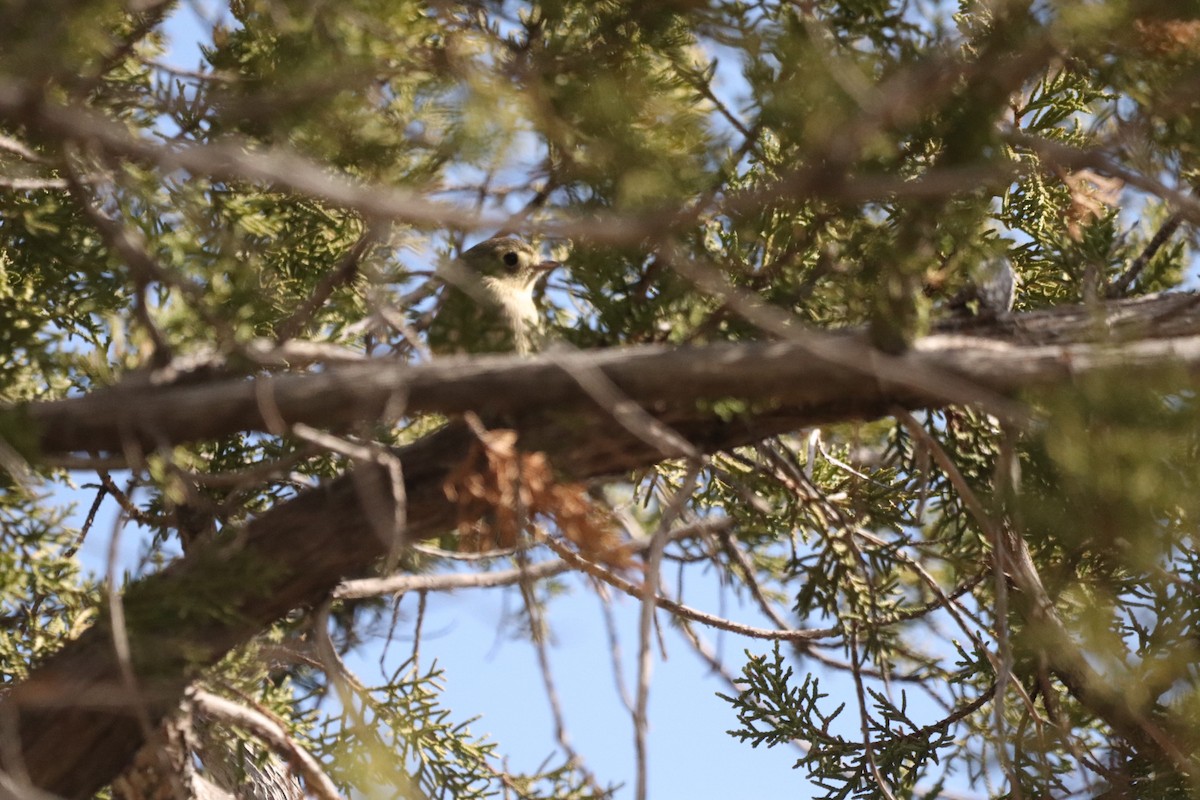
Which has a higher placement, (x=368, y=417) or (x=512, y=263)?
(x=512, y=263)

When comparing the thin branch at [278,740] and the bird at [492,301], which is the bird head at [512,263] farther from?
the thin branch at [278,740]

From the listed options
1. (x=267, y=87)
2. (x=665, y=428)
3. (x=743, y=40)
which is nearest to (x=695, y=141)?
(x=743, y=40)

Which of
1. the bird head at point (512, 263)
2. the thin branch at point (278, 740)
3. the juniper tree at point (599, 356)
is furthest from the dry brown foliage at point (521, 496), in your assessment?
the bird head at point (512, 263)

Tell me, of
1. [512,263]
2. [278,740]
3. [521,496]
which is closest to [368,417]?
[521,496]

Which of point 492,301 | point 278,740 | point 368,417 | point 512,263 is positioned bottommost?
point 278,740

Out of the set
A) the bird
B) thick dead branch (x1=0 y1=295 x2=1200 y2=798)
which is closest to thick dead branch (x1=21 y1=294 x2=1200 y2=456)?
thick dead branch (x1=0 y1=295 x2=1200 y2=798)

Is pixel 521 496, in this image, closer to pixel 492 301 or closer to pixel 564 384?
pixel 564 384

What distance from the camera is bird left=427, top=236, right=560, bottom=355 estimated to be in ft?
8.41

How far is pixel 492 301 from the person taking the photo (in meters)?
2.43

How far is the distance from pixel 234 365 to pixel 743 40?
117 cm

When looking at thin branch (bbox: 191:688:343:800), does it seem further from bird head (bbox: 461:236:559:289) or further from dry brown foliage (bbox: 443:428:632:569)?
bird head (bbox: 461:236:559:289)

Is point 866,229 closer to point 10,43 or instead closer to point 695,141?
point 695,141

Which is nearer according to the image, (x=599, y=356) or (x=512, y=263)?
(x=599, y=356)

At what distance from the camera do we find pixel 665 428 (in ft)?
7.73
